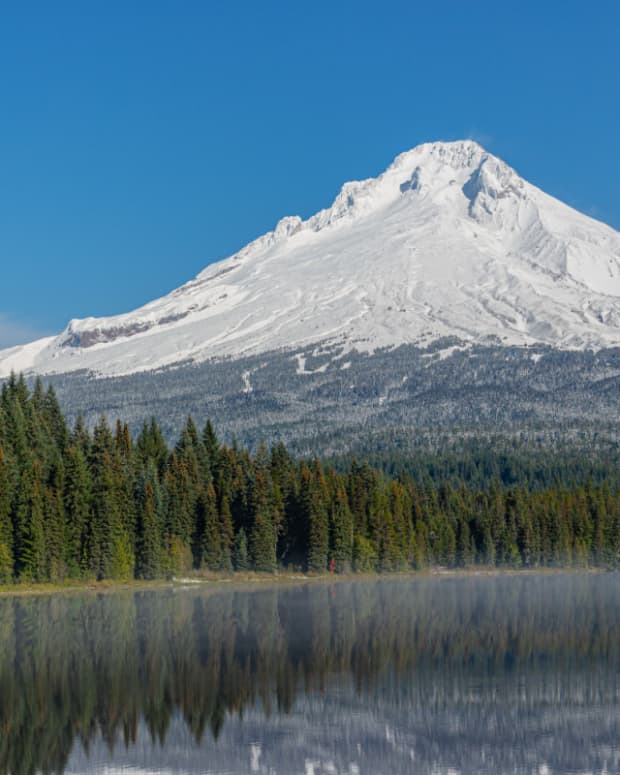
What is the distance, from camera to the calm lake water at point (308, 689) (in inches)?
1703

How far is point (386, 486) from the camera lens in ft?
511

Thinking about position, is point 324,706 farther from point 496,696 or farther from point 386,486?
point 386,486

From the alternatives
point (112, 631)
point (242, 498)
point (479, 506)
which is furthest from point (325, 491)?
point (112, 631)

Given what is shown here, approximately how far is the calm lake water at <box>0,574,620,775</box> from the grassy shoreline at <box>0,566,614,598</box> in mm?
11591

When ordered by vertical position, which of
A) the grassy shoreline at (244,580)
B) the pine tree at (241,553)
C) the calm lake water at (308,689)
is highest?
the pine tree at (241,553)

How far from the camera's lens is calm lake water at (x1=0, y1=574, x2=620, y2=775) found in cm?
4325

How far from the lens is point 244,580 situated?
118 metres

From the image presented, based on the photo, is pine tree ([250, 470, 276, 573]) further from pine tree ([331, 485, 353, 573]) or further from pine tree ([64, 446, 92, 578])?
pine tree ([64, 446, 92, 578])

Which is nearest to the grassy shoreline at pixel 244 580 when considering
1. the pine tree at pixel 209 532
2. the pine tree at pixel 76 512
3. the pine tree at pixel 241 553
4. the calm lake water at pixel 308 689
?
the pine tree at pixel 241 553

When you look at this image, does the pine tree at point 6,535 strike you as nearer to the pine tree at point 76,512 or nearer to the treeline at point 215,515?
the treeline at point 215,515

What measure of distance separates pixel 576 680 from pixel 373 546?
79842 mm

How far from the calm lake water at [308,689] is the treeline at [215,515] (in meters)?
15.7

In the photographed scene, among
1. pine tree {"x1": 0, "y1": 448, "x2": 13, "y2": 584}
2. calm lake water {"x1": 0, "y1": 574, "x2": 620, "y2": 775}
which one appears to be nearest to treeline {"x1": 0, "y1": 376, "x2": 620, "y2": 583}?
pine tree {"x1": 0, "y1": 448, "x2": 13, "y2": 584}

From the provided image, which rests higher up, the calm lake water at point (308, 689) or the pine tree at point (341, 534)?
the pine tree at point (341, 534)
